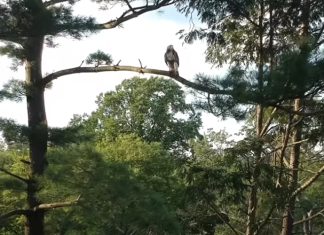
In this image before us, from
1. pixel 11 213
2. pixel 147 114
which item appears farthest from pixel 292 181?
pixel 147 114

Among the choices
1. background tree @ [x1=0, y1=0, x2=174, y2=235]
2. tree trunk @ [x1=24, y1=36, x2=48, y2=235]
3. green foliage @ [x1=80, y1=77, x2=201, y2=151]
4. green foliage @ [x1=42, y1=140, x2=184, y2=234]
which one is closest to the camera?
background tree @ [x1=0, y1=0, x2=174, y2=235]

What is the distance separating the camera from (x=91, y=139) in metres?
7.82

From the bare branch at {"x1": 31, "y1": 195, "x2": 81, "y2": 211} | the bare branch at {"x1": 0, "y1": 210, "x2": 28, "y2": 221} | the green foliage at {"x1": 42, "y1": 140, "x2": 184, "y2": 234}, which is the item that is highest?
the green foliage at {"x1": 42, "y1": 140, "x2": 184, "y2": 234}

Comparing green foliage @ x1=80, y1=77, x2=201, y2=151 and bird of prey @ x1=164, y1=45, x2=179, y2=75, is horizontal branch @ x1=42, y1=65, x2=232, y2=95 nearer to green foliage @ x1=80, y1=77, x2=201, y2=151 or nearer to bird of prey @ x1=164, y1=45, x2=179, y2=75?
bird of prey @ x1=164, y1=45, x2=179, y2=75

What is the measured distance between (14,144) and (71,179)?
981mm

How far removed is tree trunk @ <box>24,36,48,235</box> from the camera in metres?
6.90

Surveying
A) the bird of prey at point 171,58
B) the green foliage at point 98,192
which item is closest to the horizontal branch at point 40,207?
the green foliage at point 98,192

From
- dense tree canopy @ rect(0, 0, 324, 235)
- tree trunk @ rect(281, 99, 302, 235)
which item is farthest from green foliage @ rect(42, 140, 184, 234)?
tree trunk @ rect(281, 99, 302, 235)

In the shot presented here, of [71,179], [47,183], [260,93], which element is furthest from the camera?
[71,179]

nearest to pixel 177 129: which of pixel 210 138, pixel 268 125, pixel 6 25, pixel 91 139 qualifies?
pixel 210 138

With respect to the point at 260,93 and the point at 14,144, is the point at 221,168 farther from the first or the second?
the point at 260,93

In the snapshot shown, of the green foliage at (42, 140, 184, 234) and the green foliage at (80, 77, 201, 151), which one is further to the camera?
the green foliage at (80, 77, 201, 151)

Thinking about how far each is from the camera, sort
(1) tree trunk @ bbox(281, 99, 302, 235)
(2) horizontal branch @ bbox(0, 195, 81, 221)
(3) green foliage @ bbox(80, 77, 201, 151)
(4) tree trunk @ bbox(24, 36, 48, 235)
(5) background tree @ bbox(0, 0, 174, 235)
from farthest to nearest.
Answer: (3) green foliage @ bbox(80, 77, 201, 151) < (1) tree trunk @ bbox(281, 99, 302, 235) < (4) tree trunk @ bbox(24, 36, 48, 235) < (2) horizontal branch @ bbox(0, 195, 81, 221) < (5) background tree @ bbox(0, 0, 174, 235)

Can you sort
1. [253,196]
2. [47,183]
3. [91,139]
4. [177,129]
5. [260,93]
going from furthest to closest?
1. [177,129]
2. [253,196]
3. [91,139]
4. [47,183]
5. [260,93]
